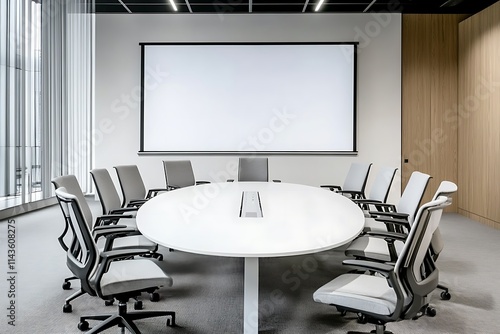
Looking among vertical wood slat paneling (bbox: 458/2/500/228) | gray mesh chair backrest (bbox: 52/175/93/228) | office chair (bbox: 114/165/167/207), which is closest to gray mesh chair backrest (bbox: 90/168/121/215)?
office chair (bbox: 114/165/167/207)

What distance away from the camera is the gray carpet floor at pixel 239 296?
2508 mm

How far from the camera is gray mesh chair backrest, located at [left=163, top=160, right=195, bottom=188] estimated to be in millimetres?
5055

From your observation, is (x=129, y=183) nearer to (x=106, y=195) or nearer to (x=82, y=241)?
(x=106, y=195)

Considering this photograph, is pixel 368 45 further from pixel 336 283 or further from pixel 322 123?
pixel 336 283

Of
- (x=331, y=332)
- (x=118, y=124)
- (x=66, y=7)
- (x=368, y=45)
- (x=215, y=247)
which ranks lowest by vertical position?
(x=331, y=332)

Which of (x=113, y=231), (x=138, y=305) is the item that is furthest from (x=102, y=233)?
(x=138, y=305)

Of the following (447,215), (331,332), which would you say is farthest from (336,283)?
(447,215)

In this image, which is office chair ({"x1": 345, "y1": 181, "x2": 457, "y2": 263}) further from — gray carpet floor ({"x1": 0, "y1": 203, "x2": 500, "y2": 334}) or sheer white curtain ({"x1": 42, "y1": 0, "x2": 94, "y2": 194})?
sheer white curtain ({"x1": 42, "y1": 0, "x2": 94, "y2": 194})

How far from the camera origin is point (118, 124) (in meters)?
6.66

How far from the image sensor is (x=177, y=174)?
521cm

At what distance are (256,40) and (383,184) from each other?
3807mm

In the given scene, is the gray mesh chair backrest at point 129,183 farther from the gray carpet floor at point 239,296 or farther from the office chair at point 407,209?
the office chair at point 407,209

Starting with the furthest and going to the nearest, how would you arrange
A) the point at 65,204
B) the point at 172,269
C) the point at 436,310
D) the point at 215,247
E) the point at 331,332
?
the point at 172,269 < the point at 436,310 < the point at 331,332 < the point at 65,204 < the point at 215,247

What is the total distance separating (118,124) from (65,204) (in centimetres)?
493
